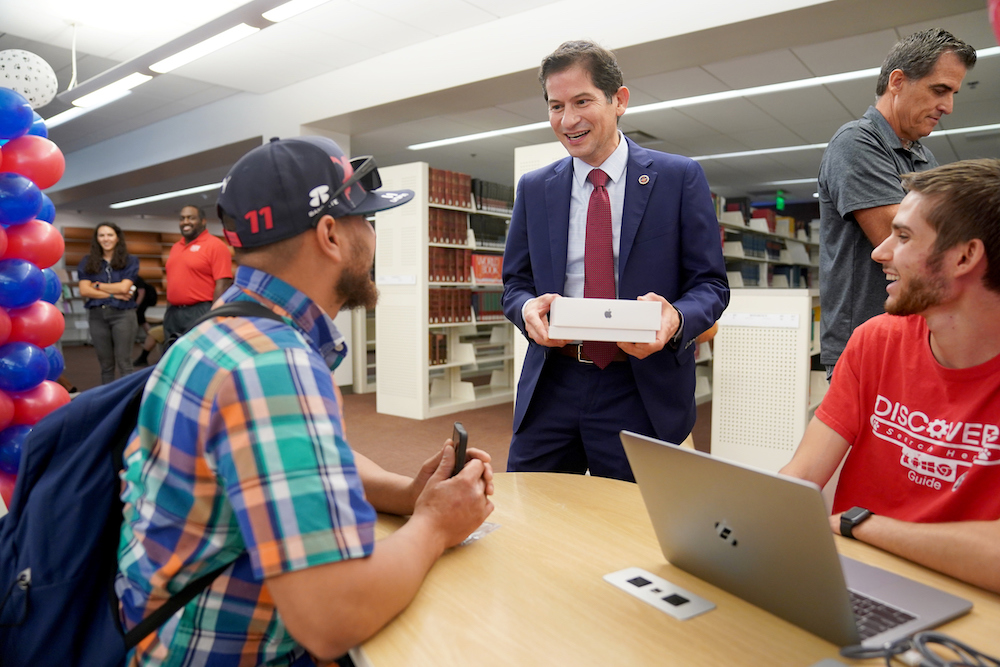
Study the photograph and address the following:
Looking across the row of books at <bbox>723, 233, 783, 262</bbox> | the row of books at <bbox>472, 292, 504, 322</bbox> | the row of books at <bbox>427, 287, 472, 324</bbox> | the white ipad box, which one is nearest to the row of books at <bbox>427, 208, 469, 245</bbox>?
the row of books at <bbox>427, 287, 472, 324</bbox>

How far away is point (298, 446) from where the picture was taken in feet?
2.51

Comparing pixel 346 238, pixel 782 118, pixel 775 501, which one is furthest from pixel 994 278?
pixel 782 118

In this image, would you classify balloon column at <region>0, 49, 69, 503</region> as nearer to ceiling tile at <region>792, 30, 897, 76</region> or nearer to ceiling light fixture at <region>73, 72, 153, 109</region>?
ceiling light fixture at <region>73, 72, 153, 109</region>

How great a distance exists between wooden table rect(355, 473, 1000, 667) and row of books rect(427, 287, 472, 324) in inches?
197

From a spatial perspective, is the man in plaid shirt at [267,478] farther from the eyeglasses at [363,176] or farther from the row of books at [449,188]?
the row of books at [449,188]

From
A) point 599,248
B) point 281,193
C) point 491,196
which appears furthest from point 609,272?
point 491,196

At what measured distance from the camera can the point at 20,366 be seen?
3.36 metres

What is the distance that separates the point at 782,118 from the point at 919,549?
8.12 m

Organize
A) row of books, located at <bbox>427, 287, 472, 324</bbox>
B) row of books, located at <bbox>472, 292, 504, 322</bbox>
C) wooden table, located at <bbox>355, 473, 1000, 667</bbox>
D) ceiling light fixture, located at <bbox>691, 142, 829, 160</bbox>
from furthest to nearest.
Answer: ceiling light fixture, located at <bbox>691, 142, 829, 160</bbox>
row of books, located at <bbox>472, 292, 504, 322</bbox>
row of books, located at <bbox>427, 287, 472, 324</bbox>
wooden table, located at <bbox>355, 473, 1000, 667</bbox>

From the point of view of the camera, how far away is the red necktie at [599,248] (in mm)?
1673

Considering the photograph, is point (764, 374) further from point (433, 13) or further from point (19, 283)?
point (19, 283)

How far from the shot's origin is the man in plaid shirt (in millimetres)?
750

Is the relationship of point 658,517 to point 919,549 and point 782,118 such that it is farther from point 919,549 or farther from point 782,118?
point 782,118

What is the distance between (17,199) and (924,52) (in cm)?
399
